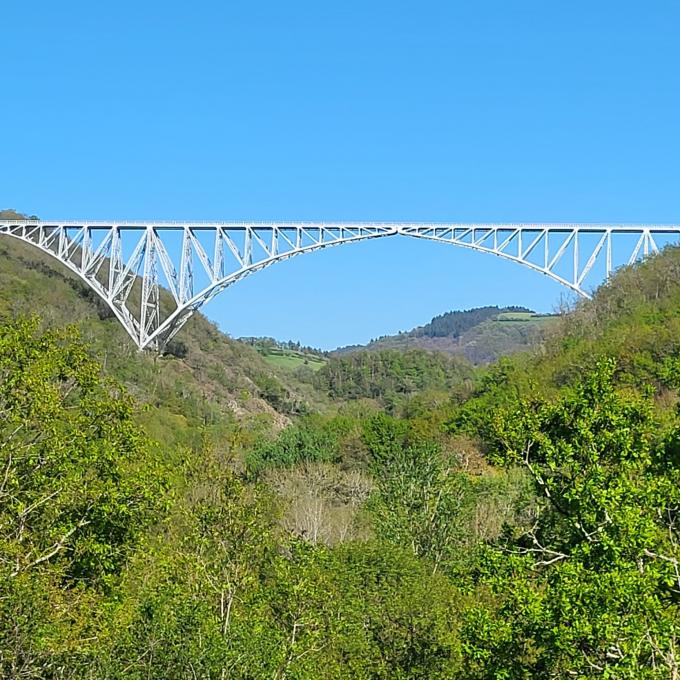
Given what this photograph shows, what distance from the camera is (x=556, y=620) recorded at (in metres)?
12.0

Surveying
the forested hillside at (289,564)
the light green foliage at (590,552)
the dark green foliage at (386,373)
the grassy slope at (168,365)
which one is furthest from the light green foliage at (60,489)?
the dark green foliage at (386,373)

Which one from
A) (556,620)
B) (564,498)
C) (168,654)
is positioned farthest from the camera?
(168,654)

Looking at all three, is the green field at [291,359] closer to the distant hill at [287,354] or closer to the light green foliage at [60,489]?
the distant hill at [287,354]

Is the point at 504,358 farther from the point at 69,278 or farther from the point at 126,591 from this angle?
the point at 126,591

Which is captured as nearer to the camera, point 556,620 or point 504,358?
point 556,620

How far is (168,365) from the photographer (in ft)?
253

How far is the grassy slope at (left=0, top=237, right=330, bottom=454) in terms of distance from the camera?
64.1 metres

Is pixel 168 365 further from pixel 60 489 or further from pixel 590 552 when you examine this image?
pixel 590 552

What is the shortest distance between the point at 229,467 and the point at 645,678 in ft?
27.1

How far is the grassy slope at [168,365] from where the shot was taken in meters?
64.1

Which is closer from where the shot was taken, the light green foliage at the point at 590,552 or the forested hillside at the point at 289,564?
the light green foliage at the point at 590,552

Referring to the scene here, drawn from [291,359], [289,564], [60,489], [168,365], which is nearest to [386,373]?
[291,359]

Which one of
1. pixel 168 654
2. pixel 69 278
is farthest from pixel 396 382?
pixel 168 654

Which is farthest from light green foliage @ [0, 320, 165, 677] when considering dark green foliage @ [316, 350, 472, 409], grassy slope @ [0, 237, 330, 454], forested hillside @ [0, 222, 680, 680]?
dark green foliage @ [316, 350, 472, 409]
